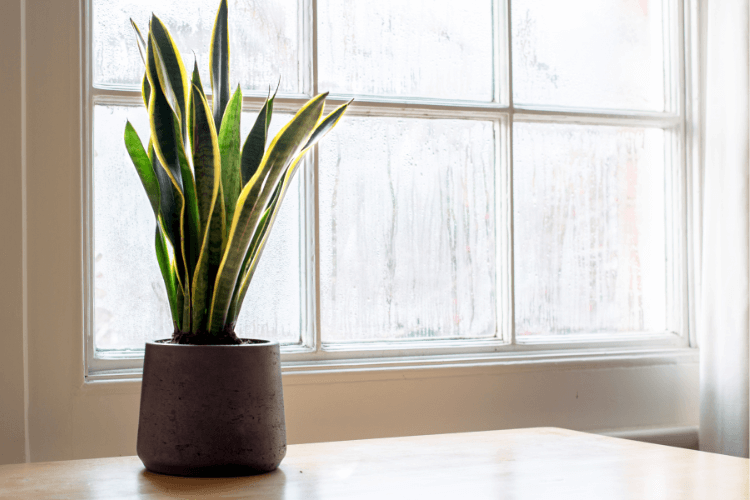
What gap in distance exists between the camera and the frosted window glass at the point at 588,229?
1771mm

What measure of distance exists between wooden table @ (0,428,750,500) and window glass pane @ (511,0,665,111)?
3.08ft

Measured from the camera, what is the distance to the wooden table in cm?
89

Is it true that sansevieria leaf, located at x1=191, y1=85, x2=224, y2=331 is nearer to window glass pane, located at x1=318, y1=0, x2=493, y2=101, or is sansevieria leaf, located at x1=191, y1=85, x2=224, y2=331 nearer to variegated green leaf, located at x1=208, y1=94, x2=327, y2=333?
variegated green leaf, located at x1=208, y1=94, x2=327, y2=333

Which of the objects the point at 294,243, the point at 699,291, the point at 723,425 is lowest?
the point at 723,425

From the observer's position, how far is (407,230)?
5.53 feet

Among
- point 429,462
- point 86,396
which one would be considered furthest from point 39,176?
point 429,462

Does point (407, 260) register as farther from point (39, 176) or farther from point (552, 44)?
point (39, 176)

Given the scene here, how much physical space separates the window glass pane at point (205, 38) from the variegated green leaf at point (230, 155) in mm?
484

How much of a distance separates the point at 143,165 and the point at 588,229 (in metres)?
1.15

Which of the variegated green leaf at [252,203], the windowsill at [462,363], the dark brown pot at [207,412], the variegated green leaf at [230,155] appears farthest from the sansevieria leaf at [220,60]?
the windowsill at [462,363]

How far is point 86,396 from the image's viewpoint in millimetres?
1382

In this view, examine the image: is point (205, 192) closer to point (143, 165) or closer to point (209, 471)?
point (143, 165)

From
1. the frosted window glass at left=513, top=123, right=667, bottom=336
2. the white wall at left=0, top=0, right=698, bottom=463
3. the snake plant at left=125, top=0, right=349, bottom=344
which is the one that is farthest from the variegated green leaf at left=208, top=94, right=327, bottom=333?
the frosted window glass at left=513, top=123, right=667, bottom=336

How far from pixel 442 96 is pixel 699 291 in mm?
792
